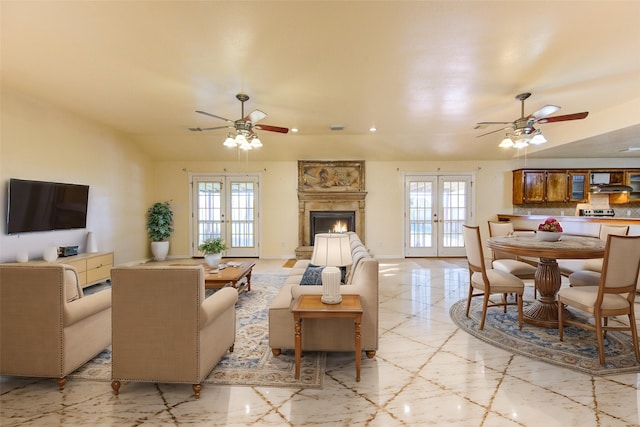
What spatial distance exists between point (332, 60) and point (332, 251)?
1996 millimetres

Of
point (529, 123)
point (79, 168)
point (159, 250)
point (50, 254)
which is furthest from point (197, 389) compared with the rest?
point (159, 250)

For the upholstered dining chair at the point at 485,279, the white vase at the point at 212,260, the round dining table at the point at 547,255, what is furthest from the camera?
the white vase at the point at 212,260

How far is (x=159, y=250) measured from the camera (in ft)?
23.9

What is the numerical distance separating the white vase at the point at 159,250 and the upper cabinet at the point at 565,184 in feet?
29.2

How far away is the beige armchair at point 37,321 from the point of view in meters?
2.12

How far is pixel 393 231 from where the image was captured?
779cm

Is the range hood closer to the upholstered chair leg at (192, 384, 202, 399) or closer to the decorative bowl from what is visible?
the decorative bowl

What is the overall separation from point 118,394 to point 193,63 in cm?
304

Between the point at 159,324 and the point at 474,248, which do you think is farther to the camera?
the point at 474,248

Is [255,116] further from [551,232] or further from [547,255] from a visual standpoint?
[551,232]

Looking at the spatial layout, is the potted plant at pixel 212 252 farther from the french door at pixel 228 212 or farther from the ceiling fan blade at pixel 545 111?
the ceiling fan blade at pixel 545 111

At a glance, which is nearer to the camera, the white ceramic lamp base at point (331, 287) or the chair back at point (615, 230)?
the white ceramic lamp base at point (331, 287)

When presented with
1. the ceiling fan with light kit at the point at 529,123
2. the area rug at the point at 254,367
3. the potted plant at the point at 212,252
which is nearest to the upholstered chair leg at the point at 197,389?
the area rug at the point at 254,367

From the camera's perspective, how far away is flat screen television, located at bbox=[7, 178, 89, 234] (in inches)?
159
